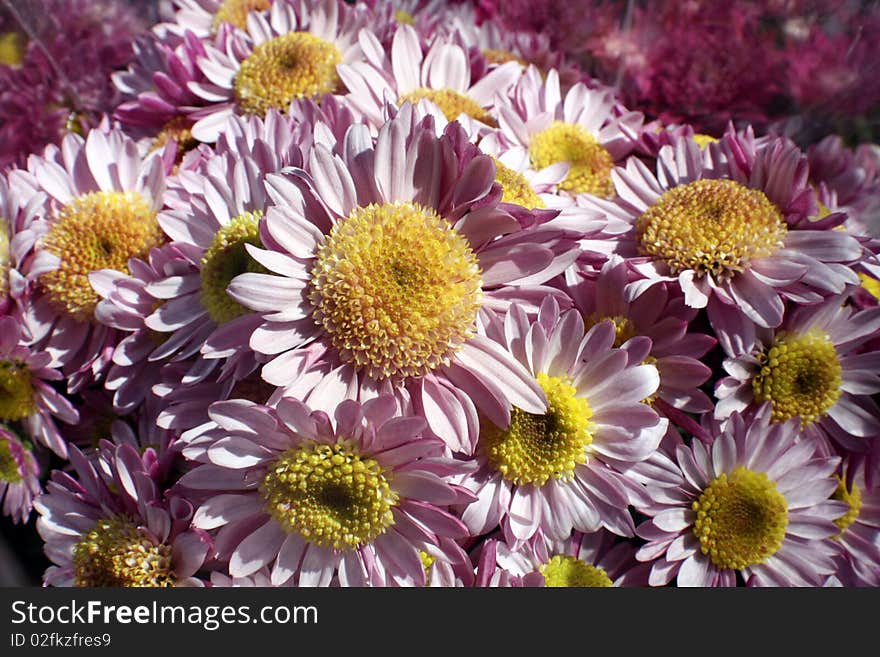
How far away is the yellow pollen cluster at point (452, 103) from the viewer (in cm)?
101

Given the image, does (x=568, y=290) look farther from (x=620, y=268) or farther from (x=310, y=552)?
(x=310, y=552)

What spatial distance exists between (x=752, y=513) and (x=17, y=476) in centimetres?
93

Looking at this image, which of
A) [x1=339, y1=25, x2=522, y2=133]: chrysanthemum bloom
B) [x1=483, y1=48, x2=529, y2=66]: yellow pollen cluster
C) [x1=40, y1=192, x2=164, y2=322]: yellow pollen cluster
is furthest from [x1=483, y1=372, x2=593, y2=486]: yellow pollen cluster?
[x1=483, y1=48, x2=529, y2=66]: yellow pollen cluster

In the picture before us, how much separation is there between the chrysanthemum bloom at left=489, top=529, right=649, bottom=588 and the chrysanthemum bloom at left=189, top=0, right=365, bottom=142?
27.4 inches

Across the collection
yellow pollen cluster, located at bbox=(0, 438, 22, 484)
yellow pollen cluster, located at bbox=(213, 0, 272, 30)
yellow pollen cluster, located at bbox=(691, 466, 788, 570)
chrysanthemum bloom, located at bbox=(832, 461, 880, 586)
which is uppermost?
yellow pollen cluster, located at bbox=(213, 0, 272, 30)

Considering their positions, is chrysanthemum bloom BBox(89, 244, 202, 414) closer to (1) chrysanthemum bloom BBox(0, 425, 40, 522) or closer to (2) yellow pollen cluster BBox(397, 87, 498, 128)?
(1) chrysanthemum bloom BBox(0, 425, 40, 522)

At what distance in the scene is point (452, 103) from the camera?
40.3 inches

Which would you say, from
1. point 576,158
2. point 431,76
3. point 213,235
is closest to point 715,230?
point 576,158

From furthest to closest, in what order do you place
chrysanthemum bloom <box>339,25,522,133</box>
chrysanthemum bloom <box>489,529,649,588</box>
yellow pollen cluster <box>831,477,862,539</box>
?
chrysanthemum bloom <box>339,25,522,133</box> < yellow pollen cluster <box>831,477,862,539</box> < chrysanthemum bloom <box>489,529,649,588</box>

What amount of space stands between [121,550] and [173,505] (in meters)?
0.10

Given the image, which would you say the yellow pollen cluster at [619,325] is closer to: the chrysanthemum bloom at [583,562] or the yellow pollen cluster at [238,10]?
the chrysanthemum bloom at [583,562]

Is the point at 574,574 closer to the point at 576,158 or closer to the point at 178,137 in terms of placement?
the point at 576,158

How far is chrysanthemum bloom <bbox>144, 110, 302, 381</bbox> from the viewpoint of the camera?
823 millimetres

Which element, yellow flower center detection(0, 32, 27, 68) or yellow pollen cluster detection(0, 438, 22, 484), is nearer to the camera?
yellow pollen cluster detection(0, 438, 22, 484)
